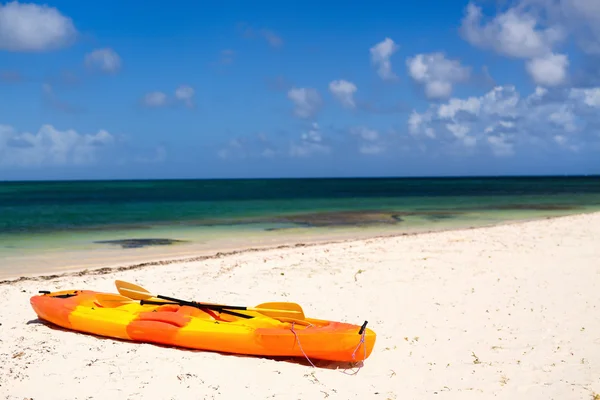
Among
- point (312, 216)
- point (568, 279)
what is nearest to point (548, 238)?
point (568, 279)

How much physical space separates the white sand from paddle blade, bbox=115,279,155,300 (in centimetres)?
94

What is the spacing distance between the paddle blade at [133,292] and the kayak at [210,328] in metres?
0.18

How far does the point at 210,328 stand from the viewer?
6230mm

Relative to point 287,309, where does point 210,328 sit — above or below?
below

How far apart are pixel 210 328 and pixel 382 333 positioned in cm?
221


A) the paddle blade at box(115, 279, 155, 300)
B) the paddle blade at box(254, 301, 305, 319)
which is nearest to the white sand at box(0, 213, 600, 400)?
the paddle blade at box(254, 301, 305, 319)

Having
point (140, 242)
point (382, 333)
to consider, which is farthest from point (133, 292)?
point (140, 242)

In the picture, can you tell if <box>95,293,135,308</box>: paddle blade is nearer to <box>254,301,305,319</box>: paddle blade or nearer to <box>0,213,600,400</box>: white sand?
<box>0,213,600,400</box>: white sand

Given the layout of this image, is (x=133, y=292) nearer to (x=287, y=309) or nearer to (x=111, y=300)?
(x=111, y=300)

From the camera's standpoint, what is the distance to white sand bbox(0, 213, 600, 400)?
5.26 meters

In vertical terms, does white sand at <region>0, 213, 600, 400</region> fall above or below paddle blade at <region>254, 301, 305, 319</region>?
below

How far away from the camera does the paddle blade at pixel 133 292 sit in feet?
24.5

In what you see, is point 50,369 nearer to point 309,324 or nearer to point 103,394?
point 103,394

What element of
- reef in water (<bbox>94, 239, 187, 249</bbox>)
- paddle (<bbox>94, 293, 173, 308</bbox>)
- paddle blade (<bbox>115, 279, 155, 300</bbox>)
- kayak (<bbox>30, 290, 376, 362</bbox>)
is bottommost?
reef in water (<bbox>94, 239, 187, 249</bbox>)
